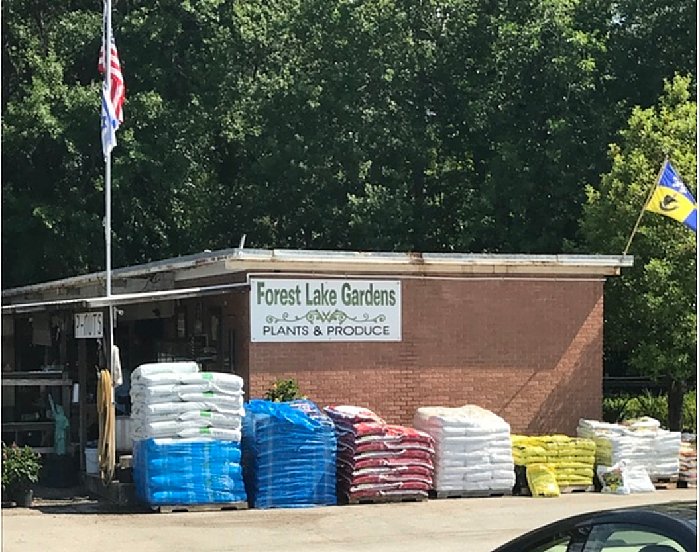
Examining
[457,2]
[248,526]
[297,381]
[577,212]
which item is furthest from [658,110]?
[248,526]

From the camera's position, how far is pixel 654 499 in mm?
18359

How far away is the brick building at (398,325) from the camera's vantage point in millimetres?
18859

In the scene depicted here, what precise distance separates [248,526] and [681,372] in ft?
37.9

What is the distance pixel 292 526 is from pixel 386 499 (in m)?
2.41

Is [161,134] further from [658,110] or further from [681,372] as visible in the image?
[681,372]

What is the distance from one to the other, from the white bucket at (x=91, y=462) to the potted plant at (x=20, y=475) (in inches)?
65.4

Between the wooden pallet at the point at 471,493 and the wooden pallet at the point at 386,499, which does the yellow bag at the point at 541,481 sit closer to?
the wooden pallet at the point at 471,493

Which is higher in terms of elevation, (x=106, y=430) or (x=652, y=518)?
(x=652, y=518)

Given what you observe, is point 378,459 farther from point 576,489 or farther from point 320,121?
point 320,121

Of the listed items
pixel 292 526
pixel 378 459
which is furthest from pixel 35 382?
pixel 292 526

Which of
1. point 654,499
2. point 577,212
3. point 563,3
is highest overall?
point 563,3

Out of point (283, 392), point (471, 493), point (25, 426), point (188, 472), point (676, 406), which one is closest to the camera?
point (188, 472)

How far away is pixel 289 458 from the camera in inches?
674

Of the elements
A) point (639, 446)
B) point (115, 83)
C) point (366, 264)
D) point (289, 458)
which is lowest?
point (639, 446)
